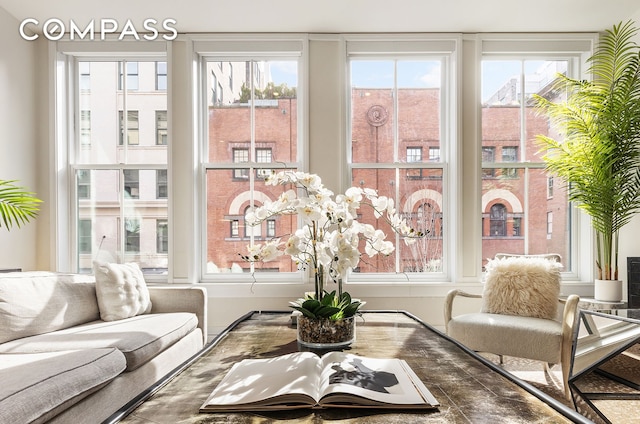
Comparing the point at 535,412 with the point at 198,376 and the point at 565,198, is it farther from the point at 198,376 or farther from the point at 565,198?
the point at 565,198

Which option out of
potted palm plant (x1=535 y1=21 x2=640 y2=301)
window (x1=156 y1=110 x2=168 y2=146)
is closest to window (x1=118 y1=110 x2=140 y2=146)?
window (x1=156 y1=110 x2=168 y2=146)

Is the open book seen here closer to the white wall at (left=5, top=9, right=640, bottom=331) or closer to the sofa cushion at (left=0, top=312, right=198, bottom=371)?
the sofa cushion at (left=0, top=312, right=198, bottom=371)

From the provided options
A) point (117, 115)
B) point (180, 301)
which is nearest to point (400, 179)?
point (180, 301)

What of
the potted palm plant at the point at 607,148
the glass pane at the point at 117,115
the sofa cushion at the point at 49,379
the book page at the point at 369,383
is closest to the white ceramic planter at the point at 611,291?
the potted palm plant at the point at 607,148

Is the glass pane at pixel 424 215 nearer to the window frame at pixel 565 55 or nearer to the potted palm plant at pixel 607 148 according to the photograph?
the window frame at pixel 565 55

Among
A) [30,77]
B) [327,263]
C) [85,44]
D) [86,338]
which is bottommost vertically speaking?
[86,338]

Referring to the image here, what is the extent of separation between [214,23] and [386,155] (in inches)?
73.6

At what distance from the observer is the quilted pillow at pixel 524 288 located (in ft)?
9.98

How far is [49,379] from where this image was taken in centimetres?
169

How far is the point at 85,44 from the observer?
392 centimetres

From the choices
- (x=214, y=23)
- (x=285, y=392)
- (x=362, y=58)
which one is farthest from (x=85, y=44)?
(x=285, y=392)

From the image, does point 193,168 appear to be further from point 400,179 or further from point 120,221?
point 400,179

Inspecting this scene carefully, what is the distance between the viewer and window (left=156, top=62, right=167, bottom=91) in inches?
160

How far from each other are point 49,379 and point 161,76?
305 cm
